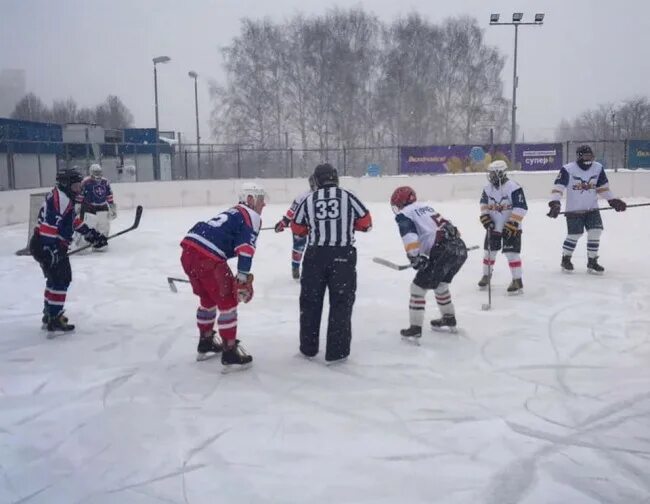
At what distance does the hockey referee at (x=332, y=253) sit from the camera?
4.48 meters

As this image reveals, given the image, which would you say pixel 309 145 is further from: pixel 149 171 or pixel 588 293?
pixel 588 293

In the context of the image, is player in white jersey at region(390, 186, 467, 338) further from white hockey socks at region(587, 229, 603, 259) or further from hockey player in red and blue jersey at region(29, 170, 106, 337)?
white hockey socks at region(587, 229, 603, 259)

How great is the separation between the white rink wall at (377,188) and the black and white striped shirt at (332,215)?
14.6 m

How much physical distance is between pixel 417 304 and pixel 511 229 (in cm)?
221

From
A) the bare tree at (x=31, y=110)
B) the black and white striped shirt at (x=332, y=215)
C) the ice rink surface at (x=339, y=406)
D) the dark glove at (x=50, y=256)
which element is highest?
the bare tree at (x=31, y=110)

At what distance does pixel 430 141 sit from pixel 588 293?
27180mm

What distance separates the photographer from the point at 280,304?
6543mm

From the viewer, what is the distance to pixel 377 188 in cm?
1948

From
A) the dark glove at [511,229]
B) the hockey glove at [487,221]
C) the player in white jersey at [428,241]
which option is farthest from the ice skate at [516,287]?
the player in white jersey at [428,241]

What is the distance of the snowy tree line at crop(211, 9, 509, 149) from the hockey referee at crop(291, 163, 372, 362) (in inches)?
1095

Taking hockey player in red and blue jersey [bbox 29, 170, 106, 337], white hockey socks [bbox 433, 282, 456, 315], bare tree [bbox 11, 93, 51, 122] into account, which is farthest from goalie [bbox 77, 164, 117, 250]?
bare tree [bbox 11, 93, 51, 122]

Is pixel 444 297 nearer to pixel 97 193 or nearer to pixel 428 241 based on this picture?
pixel 428 241

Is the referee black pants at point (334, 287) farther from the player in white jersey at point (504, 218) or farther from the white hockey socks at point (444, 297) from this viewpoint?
the player in white jersey at point (504, 218)

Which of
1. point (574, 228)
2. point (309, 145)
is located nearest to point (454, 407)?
point (574, 228)
